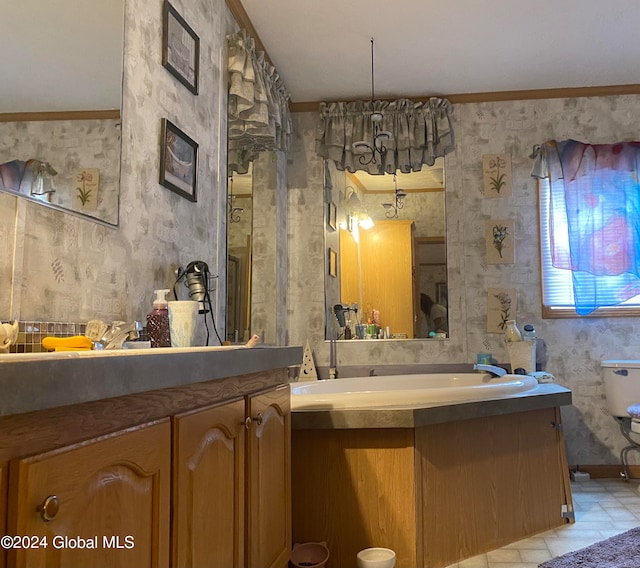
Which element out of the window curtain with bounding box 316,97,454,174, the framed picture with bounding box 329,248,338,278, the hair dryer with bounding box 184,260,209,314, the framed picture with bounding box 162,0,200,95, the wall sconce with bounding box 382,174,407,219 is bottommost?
the hair dryer with bounding box 184,260,209,314

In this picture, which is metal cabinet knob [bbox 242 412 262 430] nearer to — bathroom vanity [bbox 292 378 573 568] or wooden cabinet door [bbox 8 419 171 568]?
wooden cabinet door [bbox 8 419 171 568]

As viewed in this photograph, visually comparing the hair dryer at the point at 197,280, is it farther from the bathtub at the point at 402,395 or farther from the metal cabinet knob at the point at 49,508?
the metal cabinet knob at the point at 49,508

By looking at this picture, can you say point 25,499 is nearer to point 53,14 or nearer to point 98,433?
point 98,433

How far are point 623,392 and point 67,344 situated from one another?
139 inches

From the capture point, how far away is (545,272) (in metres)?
4.09

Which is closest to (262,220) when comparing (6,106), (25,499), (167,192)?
(167,192)

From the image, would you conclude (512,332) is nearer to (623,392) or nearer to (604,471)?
(623,392)

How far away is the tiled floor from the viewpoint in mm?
2424

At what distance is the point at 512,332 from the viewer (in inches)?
152

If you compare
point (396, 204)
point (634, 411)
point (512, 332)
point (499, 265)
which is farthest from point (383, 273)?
point (634, 411)

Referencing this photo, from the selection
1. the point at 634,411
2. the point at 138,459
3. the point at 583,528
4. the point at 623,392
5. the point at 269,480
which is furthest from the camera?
the point at 623,392

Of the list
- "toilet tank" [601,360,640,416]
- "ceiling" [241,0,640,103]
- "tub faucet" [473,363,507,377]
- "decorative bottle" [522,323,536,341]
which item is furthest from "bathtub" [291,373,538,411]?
"ceiling" [241,0,640,103]

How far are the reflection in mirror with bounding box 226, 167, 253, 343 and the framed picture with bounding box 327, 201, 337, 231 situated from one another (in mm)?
723

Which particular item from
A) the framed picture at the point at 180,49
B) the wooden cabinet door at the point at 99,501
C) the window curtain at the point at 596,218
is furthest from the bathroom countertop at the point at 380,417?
the window curtain at the point at 596,218
